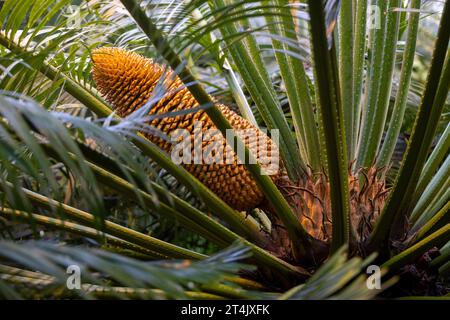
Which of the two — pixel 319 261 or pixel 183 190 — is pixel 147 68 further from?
pixel 183 190

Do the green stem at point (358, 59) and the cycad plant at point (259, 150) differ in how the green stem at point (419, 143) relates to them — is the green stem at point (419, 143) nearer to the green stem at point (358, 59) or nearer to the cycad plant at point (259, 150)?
the cycad plant at point (259, 150)

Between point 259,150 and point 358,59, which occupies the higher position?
point 358,59

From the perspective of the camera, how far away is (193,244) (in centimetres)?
297

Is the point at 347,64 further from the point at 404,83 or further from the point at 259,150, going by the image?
the point at 259,150

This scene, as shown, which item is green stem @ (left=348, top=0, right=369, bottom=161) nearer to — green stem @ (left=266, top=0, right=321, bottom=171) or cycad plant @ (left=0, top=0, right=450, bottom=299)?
cycad plant @ (left=0, top=0, right=450, bottom=299)

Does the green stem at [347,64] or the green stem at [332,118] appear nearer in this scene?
the green stem at [332,118]

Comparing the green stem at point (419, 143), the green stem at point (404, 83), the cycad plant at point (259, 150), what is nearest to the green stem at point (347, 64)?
the cycad plant at point (259, 150)

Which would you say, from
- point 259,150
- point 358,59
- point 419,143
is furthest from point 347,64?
point 419,143

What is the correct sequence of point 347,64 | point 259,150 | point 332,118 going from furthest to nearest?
point 347,64
point 259,150
point 332,118

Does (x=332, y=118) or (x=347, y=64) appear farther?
(x=347, y=64)

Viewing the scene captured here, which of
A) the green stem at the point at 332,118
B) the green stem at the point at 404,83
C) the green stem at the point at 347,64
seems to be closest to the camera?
the green stem at the point at 332,118

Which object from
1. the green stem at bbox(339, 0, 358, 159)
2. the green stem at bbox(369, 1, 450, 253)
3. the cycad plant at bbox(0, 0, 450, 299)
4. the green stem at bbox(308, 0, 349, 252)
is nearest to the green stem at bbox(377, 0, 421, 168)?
the cycad plant at bbox(0, 0, 450, 299)
